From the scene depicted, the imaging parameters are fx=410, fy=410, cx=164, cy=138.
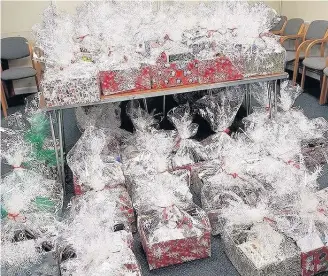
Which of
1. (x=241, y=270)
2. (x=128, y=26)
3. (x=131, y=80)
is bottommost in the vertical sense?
(x=241, y=270)

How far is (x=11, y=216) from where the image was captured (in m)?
1.93

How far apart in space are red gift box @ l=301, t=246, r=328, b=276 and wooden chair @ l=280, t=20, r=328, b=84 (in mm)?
2694

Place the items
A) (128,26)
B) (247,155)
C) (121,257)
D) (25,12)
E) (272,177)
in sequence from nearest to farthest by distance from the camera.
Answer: (121,257) < (272,177) < (247,155) < (128,26) < (25,12)

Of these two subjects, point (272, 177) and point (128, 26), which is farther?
point (128, 26)

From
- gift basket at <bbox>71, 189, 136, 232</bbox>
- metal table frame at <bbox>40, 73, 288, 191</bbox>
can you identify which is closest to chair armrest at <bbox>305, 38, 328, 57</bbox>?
metal table frame at <bbox>40, 73, 288, 191</bbox>

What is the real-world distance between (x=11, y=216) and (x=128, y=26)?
63.0 inches

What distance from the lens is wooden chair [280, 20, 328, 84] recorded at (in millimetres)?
4203

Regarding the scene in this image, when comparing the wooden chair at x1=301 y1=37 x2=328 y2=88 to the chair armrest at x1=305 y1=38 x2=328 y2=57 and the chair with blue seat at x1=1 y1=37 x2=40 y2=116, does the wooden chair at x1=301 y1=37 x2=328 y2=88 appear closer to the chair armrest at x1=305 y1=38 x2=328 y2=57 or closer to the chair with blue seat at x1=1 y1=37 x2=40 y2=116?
the chair armrest at x1=305 y1=38 x2=328 y2=57

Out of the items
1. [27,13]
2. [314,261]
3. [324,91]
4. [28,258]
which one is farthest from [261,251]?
[27,13]

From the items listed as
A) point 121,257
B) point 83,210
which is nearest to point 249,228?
point 121,257

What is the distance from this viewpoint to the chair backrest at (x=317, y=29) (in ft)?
14.1

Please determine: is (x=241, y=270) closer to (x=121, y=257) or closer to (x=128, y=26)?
(x=121, y=257)

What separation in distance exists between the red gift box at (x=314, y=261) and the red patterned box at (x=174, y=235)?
1.47 ft

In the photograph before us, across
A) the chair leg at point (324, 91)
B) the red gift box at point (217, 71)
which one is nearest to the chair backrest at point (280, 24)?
the chair leg at point (324, 91)
